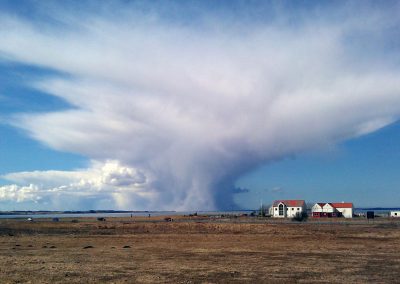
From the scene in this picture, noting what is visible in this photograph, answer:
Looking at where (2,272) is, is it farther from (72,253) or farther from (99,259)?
(72,253)

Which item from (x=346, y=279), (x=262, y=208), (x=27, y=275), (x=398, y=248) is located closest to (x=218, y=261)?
(x=346, y=279)

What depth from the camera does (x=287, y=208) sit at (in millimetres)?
145750

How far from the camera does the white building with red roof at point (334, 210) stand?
142m

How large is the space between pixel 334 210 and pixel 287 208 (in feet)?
52.8

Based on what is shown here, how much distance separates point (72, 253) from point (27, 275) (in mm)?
12894

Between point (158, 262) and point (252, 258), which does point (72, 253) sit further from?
point (252, 258)

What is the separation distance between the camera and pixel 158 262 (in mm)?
30391

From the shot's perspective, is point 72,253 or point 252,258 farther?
point 72,253

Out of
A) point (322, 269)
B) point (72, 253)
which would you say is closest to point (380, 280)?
point (322, 269)

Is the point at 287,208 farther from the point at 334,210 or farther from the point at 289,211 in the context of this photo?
the point at 334,210

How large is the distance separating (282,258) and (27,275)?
61.1 feet

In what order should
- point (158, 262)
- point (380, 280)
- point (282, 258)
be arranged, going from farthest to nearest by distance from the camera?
point (282, 258) → point (158, 262) → point (380, 280)

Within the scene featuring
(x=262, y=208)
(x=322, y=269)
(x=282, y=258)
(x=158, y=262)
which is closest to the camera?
(x=322, y=269)

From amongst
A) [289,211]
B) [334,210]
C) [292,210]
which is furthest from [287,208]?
[334,210]
